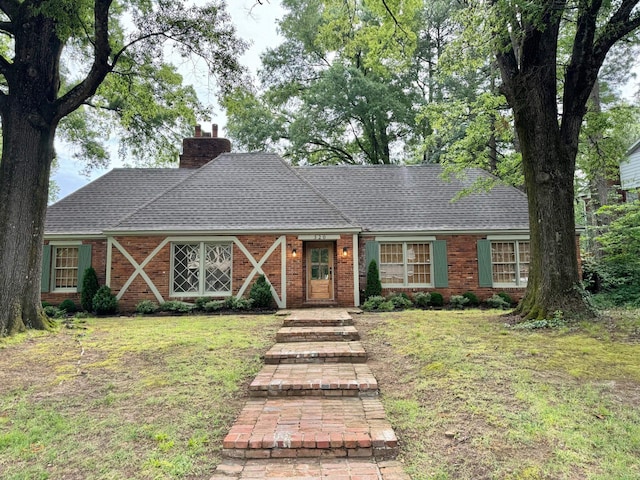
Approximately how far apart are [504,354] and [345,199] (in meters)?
9.63

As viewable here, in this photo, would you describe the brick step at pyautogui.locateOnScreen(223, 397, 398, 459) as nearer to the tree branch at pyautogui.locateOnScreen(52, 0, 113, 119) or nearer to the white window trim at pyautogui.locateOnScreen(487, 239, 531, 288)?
the tree branch at pyautogui.locateOnScreen(52, 0, 113, 119)

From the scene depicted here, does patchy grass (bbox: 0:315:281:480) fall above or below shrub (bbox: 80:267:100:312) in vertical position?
below

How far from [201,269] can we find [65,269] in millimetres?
4692

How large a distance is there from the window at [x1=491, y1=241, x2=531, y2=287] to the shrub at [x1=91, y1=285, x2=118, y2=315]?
12061 millimetres

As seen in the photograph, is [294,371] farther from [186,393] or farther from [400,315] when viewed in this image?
[400,315]

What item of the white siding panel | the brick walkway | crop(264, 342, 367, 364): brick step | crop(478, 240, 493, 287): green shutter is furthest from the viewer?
the white siding panel

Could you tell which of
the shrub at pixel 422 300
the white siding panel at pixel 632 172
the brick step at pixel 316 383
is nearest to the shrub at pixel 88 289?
the brick step at pixel 316 383

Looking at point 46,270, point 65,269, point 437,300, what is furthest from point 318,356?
point 46,270

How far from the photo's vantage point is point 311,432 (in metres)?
3.30

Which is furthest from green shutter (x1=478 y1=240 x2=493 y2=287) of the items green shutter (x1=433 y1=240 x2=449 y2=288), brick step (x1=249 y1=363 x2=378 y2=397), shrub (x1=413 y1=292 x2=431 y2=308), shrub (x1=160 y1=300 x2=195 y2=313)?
shrub (x1=160 y1=300 x2=195 y2=313)

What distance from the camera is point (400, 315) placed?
31.5ft

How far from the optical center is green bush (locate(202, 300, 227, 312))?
1114 cm

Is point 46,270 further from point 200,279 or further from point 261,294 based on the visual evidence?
point 261,294

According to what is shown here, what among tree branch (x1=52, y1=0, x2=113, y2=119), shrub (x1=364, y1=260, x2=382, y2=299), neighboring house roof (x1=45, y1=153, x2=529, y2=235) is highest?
tree branch (x1=52, y1=0, x2=113, y2=119)
